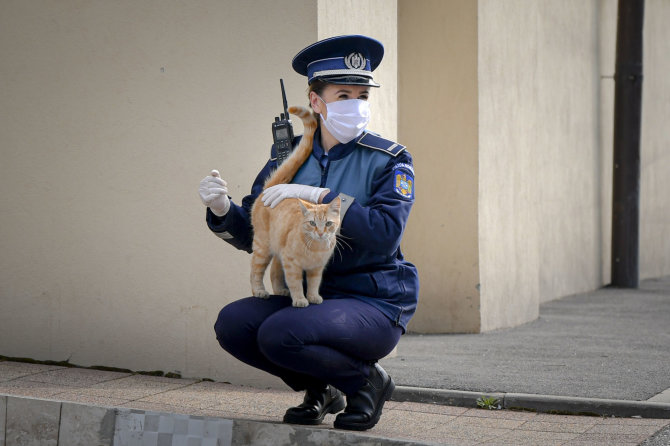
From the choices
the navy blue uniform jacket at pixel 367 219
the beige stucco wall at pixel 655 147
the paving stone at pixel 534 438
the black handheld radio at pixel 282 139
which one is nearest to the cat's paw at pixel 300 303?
the navy blue uniform jacket at pixel 367 219

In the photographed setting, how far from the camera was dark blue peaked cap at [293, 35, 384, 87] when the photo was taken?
4746 mm

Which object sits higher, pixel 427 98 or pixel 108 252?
pixel 427 98

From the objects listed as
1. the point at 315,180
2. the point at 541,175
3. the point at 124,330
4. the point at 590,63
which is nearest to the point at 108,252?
the point at 124,330

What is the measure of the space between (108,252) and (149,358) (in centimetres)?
78

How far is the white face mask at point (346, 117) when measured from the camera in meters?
4.76

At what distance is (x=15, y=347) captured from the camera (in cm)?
716

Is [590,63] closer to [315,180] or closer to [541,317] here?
[541,317]

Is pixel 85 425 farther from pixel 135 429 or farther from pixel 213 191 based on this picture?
pixel 213 191

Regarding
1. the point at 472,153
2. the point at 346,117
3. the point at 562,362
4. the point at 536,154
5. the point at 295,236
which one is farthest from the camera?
the point at 536,154

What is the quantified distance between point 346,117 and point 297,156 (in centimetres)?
31

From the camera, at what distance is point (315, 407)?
4.94m

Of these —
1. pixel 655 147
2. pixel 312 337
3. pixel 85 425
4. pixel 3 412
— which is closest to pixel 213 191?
pixel 312 337

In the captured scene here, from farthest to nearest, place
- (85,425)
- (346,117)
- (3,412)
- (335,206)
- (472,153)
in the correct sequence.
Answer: (472,153)
(3,412)
(85,425)
(346,117)
(335,206)

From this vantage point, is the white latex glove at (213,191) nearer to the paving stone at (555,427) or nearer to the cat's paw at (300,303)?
the cat's paw at (300,303)
